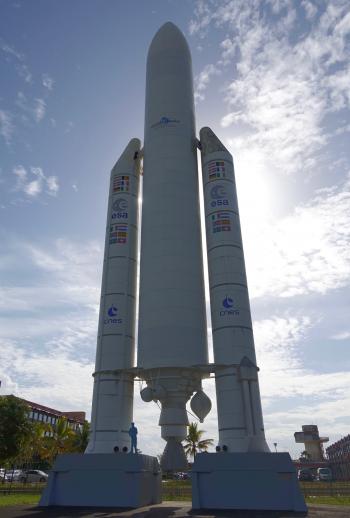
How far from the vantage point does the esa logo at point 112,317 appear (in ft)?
84.5

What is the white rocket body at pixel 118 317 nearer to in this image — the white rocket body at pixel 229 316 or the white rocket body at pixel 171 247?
the white rocket body at pixel 171 247

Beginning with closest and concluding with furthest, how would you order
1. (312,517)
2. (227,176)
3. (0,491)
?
1. (312,517)
2. (227,176)
3. (0,491)

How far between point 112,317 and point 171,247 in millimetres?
5479

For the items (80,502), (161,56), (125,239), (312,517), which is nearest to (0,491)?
(80,502)

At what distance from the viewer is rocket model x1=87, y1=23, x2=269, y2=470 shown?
22.5 meters

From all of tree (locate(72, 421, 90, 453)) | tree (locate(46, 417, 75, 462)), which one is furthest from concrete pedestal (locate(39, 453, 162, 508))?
tree (locate(72, 421, 90, 453))

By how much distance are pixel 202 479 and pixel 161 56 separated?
27897 millimetres

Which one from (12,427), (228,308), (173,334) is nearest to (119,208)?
(173,334)

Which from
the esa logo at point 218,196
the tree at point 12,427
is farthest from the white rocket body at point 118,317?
the tree at point 12,427

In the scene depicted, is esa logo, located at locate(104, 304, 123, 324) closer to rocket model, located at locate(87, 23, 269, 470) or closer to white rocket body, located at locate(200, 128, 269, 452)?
rocket model, located at locate(87, 23, 269, 470)

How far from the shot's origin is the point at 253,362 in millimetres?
22953

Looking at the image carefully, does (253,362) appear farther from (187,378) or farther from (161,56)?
(161,56)

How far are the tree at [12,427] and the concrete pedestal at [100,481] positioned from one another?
1798cm

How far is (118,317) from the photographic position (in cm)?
2584
